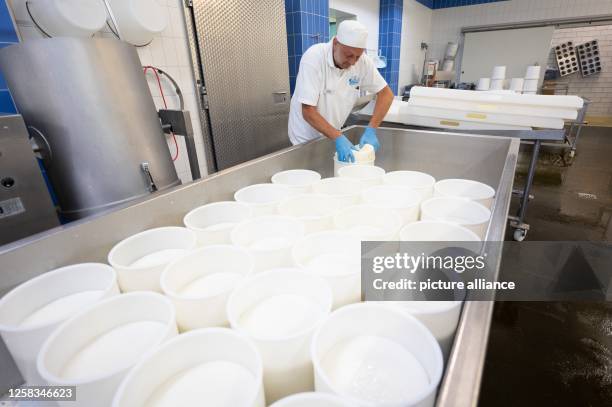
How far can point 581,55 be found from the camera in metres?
7.09

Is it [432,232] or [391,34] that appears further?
[391,34]

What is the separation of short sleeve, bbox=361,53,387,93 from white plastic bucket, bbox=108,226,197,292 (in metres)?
1.91

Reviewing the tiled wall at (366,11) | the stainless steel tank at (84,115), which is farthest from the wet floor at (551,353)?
the tiled wall at (366,11)

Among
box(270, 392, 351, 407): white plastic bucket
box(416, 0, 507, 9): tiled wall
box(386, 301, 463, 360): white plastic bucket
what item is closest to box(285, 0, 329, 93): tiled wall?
box(386, 301, 463, 360): white plastic bucket

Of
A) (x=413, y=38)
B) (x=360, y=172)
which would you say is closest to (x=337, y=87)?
(x=360, y=172)

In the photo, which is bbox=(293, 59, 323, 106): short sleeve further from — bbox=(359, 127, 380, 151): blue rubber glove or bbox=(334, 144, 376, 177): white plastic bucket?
bbox=(334, 144, 376, 177): white plastic bucket

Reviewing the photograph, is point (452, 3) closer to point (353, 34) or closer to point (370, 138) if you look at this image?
point (353, 34)

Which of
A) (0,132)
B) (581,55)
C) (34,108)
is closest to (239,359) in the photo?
(0,132)

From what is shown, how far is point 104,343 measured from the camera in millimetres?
622

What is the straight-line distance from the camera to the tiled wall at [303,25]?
3641mm

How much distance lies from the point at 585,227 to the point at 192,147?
142 inches

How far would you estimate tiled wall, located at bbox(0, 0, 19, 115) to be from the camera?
5.23 feet

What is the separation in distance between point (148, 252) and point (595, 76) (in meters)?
10.0

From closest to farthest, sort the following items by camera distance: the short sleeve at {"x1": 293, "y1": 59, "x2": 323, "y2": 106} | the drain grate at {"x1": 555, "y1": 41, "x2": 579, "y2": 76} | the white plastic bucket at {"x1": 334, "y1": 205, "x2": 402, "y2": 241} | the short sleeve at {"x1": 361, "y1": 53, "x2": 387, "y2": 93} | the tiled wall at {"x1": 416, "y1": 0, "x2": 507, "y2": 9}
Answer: the white plastic bucket at {"x1": 334, "y1": 205, "x2": 402, "y2": 241} < the short sleeve at {"x1": 293, "y1": 59, "x2": 323, "y2": 106} < the short sleeve at {"x1": 361, "y1": 53, "x2": 387, "y2": 93} < the tiled wall at {"x1": 416, "y1": 0, "x2": 507, "y2": 9} < the drain grate at {"x1": 555, "y1": 41, "x2": 579, "y2": 76}
